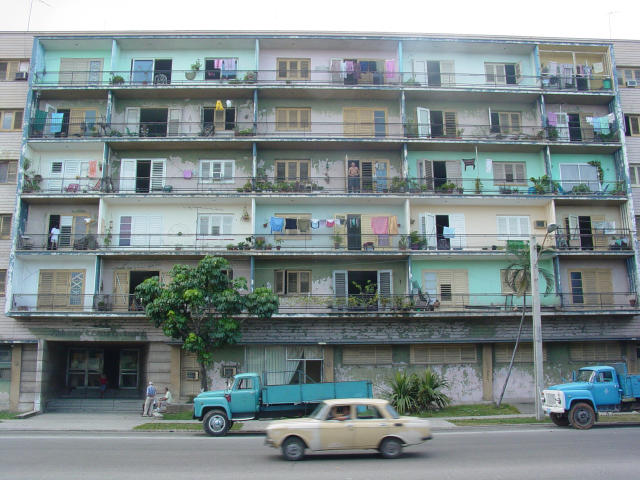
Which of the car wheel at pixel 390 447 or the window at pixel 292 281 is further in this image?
the window at pixel 292 281

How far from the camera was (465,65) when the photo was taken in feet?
114

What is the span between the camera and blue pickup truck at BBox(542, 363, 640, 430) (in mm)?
20656

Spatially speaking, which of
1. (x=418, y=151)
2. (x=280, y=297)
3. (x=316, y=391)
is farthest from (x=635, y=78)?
(x=316, y=391)

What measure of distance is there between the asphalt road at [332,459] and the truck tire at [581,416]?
1.23 m

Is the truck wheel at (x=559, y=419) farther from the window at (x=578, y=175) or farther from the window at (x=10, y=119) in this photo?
the window at (x=10, y=119)

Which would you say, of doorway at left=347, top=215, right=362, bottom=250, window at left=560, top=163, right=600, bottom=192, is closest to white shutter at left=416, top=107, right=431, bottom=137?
doorway at left=347, top=215, right=362, bottom=250

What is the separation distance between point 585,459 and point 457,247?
61.2 ft

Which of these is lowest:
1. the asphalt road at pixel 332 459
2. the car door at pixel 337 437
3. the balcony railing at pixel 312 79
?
the asphalt road at pixel 332 459

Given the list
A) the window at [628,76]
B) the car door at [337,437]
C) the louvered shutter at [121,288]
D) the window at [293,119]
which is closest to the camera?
the car door at [337,437]

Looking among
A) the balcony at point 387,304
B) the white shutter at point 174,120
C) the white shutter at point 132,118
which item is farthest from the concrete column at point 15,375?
the white shutter at point 174,120

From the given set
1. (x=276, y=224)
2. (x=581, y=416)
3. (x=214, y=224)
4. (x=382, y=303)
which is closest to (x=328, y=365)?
(x=382, y=303)

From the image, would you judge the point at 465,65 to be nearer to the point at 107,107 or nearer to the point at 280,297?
the point at 280,297

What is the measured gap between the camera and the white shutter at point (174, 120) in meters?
33.1

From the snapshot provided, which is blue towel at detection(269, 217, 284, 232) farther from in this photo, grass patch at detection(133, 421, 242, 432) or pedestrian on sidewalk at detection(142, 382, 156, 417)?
grass patch at detection(133, 421, 242, 432)
